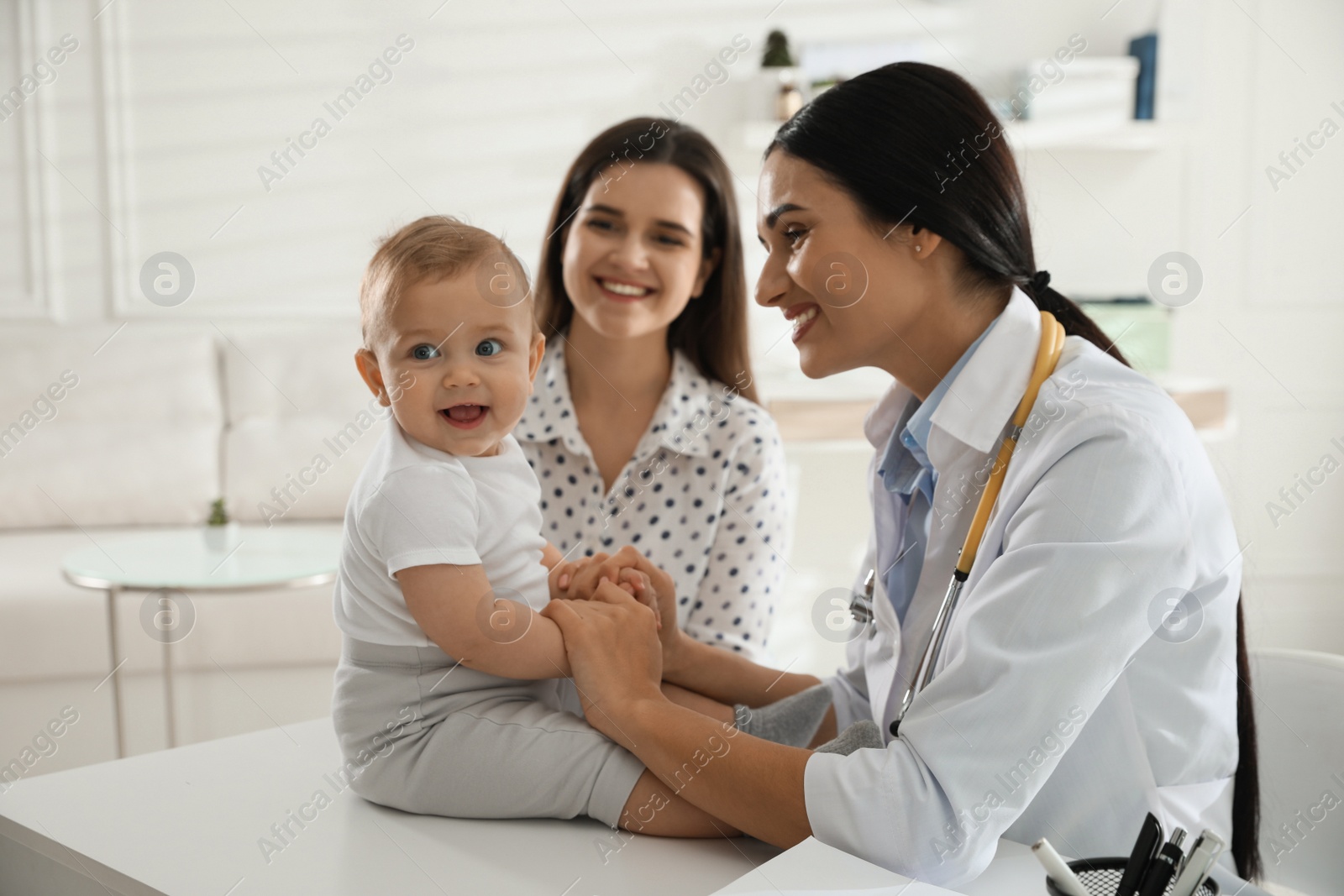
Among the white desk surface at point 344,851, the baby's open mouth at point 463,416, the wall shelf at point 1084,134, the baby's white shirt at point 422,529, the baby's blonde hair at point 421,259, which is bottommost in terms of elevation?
the white desk surface at point 344,851

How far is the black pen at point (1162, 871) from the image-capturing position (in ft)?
2.46

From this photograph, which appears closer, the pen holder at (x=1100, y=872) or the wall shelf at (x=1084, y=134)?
the pen holder at (x=1100, y=872)

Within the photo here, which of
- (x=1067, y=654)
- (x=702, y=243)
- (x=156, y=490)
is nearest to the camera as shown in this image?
(x=1067, y=654)

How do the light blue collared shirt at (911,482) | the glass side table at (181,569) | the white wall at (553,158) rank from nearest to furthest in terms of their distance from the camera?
the light blue collared shirt at (911,482), the glass side table at (181,569), the white wall at (553,158)

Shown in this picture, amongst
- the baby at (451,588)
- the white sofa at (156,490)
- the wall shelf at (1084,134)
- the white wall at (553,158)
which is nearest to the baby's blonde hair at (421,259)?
the baby at (451,588)

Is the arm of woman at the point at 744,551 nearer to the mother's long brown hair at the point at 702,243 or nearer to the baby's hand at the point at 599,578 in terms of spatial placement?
the mother's long brown hair at the point at 702,243

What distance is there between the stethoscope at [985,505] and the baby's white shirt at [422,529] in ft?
1.29

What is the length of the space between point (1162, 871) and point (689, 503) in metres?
1.21

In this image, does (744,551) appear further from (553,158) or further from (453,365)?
(553,158)

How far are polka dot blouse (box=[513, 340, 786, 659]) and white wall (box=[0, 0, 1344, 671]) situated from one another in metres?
2.23

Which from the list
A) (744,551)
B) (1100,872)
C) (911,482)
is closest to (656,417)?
(744,551)

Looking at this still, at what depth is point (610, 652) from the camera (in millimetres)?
1119

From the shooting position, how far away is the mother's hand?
3.53 ft

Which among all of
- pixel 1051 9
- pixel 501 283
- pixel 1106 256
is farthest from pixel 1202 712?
pixel 1051 9
